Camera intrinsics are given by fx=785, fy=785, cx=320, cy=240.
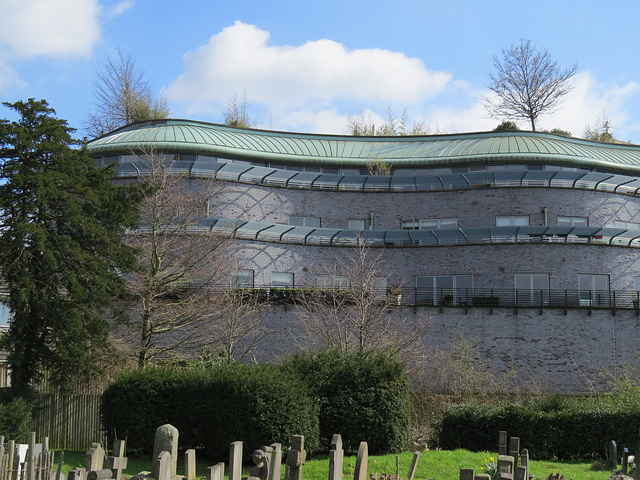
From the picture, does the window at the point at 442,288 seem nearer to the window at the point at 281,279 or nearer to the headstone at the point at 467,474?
the window at the point at 281,279

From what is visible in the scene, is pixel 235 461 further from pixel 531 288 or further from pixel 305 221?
pixel 305 221

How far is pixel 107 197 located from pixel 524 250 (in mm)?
20483

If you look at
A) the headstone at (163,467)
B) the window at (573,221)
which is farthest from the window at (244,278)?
the headstone at (163,467)

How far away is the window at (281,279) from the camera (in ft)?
124

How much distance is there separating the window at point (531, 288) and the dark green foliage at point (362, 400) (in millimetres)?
15987

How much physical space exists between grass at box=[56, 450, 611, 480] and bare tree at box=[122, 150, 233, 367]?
20.6ft

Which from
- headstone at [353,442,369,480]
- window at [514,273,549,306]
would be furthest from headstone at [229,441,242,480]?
window at [514,273,549,306]

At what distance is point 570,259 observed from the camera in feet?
119

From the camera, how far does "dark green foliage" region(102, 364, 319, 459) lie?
18953 millimetres

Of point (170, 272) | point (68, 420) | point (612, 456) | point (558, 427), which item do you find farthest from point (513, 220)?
point (68, 420)

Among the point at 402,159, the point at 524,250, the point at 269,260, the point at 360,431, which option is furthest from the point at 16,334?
the point at 402,159

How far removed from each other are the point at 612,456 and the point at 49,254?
15442mm

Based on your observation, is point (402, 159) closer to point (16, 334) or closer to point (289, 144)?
point (289, 144)

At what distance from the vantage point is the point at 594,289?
36281 millimetres
